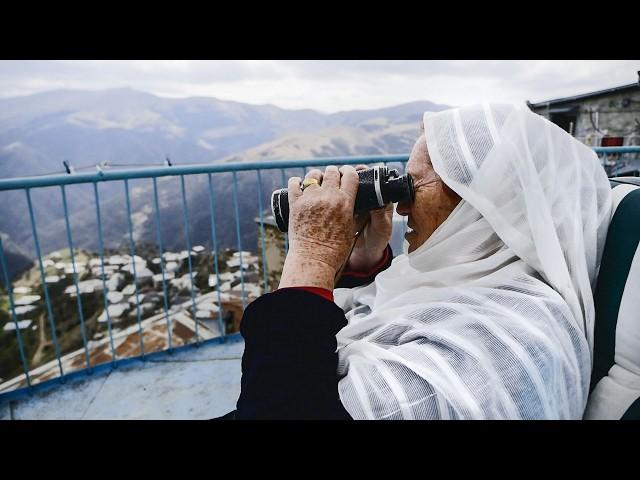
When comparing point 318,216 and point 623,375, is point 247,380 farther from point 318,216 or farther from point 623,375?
point 623,375

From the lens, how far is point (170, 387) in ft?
8.05

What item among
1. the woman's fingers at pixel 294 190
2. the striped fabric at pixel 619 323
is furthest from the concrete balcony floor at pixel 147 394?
the striped fabric at pixel 619 323

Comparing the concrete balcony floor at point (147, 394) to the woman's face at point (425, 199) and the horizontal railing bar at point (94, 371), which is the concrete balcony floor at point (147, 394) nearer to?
the horizontal railing bar at point (94, 371)

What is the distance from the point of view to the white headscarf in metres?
0.84

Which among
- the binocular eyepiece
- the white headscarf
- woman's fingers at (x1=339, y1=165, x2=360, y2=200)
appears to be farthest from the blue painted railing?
the white headscarf

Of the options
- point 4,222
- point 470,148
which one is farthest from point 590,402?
point 4,222

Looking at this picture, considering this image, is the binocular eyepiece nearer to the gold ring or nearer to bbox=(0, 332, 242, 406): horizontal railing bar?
the gold ring

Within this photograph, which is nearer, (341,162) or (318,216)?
(318,216)

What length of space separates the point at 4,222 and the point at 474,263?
6.78 ft

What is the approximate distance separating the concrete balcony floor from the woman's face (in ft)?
5.22

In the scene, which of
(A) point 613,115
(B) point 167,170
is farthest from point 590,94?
(B) point 167,170

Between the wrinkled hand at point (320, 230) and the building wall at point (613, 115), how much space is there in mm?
18989

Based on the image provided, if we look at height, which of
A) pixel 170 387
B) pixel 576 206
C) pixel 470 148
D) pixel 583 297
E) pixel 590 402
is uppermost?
pixel 470 148
